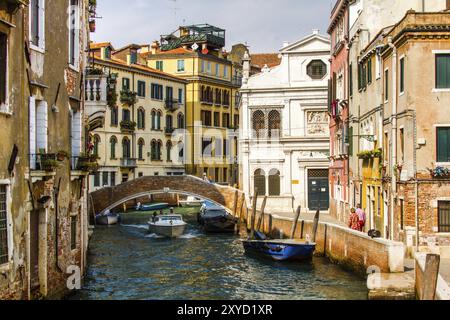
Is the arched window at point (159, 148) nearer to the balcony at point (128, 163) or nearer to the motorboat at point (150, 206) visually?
the balcony at point (128, 163)

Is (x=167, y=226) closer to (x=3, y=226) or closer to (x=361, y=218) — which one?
(x=361, y=218)

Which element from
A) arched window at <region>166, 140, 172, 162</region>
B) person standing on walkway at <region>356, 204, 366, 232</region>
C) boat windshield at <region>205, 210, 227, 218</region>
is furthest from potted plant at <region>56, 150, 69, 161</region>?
arched window at <region>166, 140, 172, 162</region>

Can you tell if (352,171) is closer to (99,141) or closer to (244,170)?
→ (244,170)

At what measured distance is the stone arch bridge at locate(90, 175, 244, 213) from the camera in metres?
34.5

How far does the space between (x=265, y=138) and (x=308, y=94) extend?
8.88ft

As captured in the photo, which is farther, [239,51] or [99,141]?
[239,51]

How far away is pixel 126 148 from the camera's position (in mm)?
43375

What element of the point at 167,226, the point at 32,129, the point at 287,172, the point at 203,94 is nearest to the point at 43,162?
the point at 32,129

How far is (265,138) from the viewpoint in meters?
34.2

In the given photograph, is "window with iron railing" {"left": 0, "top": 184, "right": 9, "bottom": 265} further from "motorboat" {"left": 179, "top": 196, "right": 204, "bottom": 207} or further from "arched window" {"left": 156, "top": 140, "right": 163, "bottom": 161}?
"arched window" {"left": 156, "top": 140, "right": 163, "bottom": 161}

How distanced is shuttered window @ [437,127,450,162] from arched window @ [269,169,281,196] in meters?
17.2

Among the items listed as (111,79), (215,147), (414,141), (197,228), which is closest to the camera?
(414,141)

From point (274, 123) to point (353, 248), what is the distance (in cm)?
1660
